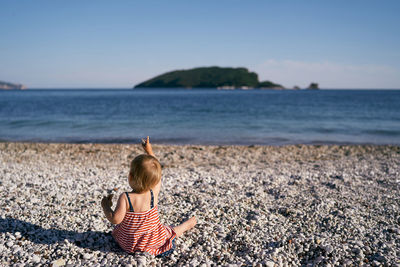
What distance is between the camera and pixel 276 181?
303 inches

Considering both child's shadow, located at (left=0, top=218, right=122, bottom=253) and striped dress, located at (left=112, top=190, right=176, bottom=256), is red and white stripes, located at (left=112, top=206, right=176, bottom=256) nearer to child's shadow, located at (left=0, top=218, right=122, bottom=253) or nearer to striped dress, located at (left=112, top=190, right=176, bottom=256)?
striped dress, located at (left=112, top=190, right=176, bottom=256)

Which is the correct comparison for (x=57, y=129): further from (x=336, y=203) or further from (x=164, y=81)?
(x=164, y=81)

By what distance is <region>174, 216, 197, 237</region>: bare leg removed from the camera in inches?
174

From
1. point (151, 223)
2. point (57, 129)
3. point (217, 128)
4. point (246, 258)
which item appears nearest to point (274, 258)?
point (246, 258)

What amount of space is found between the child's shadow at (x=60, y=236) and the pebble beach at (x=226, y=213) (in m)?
0.01

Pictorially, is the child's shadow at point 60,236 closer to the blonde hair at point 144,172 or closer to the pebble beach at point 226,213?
the pebble beach at point 226,213

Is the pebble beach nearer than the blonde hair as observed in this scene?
No

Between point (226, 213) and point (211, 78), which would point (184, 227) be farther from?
point (211, 78)

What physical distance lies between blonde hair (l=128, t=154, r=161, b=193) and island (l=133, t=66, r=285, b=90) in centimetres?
15165

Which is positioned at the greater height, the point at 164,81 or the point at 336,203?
the point at 164,81

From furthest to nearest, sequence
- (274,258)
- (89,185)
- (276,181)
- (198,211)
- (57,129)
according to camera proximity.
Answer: (57,129) → (276,181) → (89,185) → (198,211) → (274,258)

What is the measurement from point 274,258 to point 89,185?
197 inches

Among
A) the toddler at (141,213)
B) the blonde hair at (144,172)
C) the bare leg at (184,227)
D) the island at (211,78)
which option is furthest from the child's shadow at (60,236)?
the island at (211,78)

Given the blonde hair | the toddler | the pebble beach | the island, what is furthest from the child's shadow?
the island
